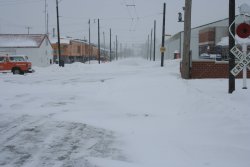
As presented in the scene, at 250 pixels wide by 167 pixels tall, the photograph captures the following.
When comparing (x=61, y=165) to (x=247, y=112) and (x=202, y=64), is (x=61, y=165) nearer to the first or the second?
(x=247, y=112)

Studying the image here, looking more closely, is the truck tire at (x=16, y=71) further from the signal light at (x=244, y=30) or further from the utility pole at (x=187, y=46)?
the signal light at (x=244, y=30)

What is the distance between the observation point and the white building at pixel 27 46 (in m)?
50.2

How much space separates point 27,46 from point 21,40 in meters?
2.05

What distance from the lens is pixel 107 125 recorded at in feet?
28.0

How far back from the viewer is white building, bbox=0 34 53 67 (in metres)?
50.2

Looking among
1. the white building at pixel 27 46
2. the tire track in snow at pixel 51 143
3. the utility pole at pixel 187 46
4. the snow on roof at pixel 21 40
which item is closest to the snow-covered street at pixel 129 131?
the tire track in snow at pixel 51 143

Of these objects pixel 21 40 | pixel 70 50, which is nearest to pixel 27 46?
pixel 21 40

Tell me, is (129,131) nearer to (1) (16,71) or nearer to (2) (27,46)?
(1) (16,71)

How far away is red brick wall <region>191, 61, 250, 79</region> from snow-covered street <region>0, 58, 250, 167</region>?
6.26 metres

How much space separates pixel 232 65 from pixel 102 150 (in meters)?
7.07

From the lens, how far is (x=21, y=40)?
169 ft

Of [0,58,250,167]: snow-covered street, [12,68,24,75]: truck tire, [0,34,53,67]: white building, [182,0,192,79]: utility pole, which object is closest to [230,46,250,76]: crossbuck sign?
[0,58,250,167]: snow-covered street

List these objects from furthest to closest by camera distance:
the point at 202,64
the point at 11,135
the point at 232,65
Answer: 1. the point at 202,64
2. the point at 232,65
3. the point at 11,135

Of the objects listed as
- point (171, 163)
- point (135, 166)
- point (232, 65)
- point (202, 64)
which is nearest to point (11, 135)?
point (135, 166)
